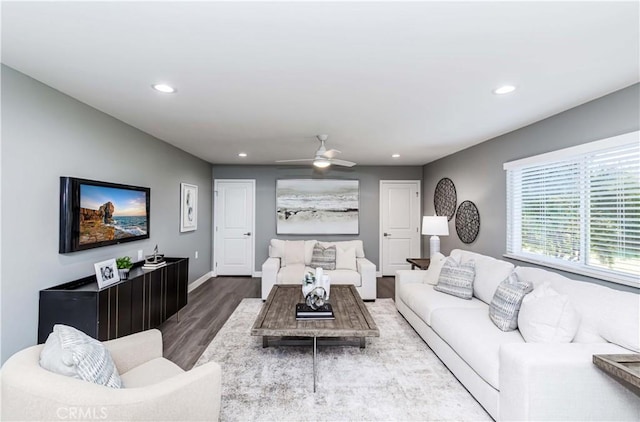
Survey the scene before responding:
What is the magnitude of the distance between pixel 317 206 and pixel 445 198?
2.48 m

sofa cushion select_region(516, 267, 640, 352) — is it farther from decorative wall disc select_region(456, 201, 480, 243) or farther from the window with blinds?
decorative wall disc select_region(456, 201, 480, 243)

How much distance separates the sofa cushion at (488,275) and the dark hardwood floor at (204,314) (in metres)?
1.97

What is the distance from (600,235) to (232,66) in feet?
10.8

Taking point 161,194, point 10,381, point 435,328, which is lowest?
point 435,328

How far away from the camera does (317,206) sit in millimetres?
6195

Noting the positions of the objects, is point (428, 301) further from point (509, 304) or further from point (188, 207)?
point (188, 207)

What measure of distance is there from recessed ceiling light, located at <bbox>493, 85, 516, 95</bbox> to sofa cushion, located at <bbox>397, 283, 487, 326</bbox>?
76.0 inches

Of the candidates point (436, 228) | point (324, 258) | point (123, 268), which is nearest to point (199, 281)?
point (324, 258)

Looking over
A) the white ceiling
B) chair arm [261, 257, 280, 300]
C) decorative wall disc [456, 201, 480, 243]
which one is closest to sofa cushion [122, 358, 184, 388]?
the white ceiling

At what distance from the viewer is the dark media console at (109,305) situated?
89.6 inches

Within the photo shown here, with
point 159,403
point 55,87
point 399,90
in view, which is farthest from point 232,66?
point 159,403

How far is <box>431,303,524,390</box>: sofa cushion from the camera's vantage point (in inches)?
78.7

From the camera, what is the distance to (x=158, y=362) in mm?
1874

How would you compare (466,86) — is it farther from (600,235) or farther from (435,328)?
(435,328)
